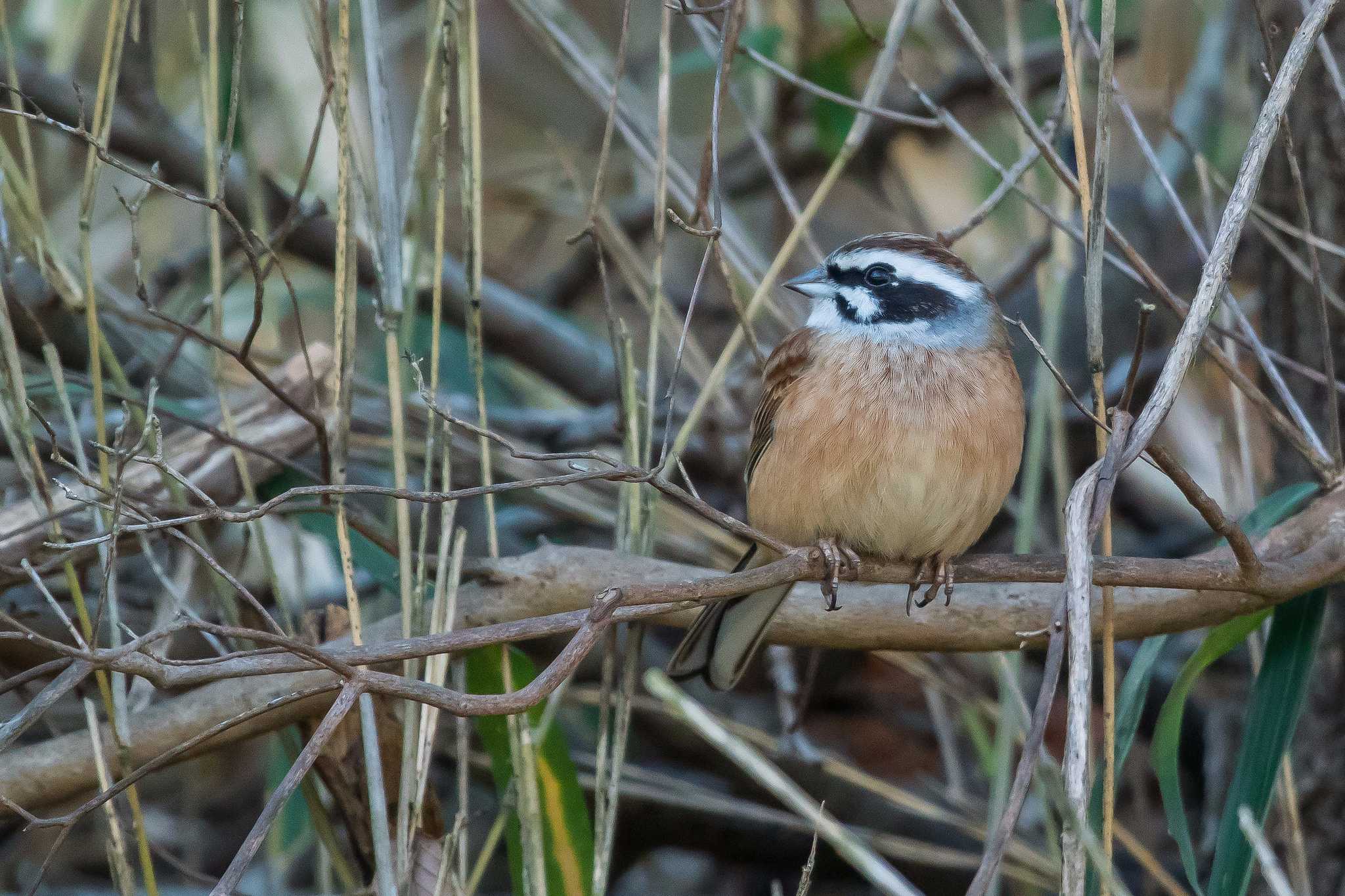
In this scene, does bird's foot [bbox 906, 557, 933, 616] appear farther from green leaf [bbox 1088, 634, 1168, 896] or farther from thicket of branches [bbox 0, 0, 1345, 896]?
green leaf [bbox 1088, 634, 1168, 896]

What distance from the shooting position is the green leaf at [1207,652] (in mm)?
3320

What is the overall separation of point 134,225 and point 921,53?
5.79 metres

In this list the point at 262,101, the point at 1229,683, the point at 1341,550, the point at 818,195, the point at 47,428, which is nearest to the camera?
the point at 47,428

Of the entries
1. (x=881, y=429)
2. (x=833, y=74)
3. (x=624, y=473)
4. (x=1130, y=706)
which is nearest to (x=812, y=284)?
(x=881, y=429)

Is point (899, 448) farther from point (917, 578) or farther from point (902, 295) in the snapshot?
point (902, 295)

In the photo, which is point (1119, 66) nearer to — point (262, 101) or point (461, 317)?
point (461, 317)

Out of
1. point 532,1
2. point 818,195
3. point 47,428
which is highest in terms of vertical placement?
point 532,1

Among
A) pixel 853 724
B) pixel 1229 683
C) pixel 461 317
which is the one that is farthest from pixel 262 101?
pixel 1229 683

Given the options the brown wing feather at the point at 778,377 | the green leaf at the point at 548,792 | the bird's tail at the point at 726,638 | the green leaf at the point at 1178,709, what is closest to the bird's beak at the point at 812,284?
→ the brown wing feather at the point at 778,377

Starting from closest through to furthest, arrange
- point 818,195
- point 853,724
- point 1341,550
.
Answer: point 1341,550
point 818,195
point 853,724

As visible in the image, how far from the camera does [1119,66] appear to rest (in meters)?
7.33

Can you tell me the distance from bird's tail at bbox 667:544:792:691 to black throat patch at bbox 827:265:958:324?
784 millimetres

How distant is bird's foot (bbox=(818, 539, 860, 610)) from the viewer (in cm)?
346

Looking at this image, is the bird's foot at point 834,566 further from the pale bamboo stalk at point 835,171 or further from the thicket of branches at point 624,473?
the pale bamboo stalk at point 835,171
